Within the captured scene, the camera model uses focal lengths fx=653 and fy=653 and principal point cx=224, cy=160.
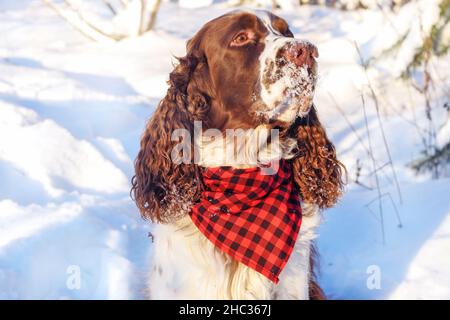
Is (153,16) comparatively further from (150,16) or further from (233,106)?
(233,106)

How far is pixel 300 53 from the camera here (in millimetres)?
2791

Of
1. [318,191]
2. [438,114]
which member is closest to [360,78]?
[438,114]

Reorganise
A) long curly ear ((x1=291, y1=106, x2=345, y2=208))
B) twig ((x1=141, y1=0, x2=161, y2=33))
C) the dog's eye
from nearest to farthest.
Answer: the dog's eye < long curly ear ((x1=291, y1=106, x2=345, y2=208)) < twig ((x1=141, y1=0, x2=161, y2=33))

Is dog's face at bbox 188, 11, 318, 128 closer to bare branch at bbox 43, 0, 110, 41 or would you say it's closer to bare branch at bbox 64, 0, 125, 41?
bare branch at bbox 64, 0, 125, 41

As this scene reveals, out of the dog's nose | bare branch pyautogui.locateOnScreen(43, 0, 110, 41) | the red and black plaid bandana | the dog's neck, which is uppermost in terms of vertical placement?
the dog's nose

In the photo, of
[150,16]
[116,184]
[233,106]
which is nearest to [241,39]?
[233,106]

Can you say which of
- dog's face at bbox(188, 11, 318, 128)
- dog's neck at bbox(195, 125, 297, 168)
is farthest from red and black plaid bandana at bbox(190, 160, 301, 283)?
dog's face at bbox(188, 11, 318, 128)

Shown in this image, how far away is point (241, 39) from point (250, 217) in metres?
0.87

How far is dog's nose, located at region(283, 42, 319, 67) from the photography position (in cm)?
278

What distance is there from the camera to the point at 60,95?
6.18 meters

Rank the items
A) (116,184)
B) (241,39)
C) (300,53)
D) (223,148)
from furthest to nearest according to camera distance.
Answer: (116,184) < (223,148) < (241,39) < (300,53)

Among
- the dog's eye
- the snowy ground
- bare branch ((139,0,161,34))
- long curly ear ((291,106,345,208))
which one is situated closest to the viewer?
the dog's eye

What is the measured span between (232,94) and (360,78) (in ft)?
13.8

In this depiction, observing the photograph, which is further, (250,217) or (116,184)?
(116,184)
